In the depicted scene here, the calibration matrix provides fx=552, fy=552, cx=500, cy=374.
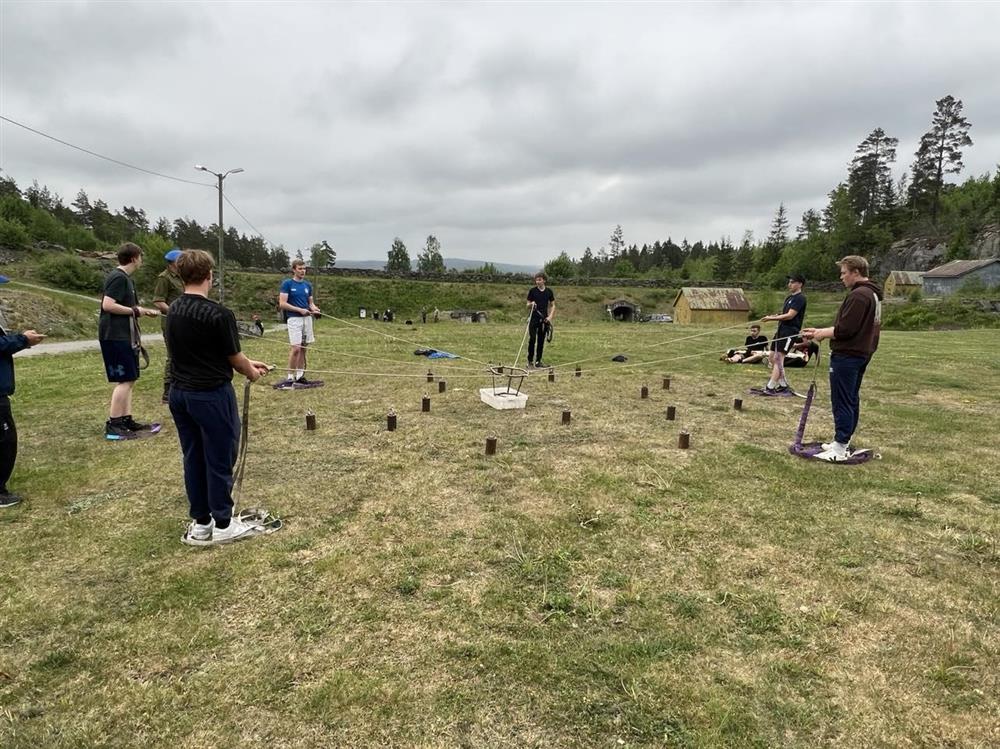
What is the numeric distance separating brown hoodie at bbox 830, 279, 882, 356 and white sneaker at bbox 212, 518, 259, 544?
602 centimetres

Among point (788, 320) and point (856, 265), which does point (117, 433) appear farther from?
point (788, 320)

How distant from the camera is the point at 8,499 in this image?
4.74 meters

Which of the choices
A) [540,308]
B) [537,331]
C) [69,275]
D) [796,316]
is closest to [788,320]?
[796,316]

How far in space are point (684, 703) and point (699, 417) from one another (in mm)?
6182

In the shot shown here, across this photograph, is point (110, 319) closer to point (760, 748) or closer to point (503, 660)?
point (503, 660)

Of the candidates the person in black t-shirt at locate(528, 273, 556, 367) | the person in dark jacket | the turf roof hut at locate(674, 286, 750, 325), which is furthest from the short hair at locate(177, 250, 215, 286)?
the turf roof hut at locate(674, 286, 750, 325)

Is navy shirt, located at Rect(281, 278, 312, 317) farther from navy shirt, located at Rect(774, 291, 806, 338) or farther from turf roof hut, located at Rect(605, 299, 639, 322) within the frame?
turf roof hut, located at Rect(605, 299, 639, 322)

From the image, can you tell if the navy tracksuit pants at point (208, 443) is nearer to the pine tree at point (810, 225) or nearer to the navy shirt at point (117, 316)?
the navy shirt at point (117, 316)

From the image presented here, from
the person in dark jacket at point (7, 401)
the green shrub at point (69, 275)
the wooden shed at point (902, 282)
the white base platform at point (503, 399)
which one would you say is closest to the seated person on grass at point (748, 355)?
the white base platform at point (503, 399)

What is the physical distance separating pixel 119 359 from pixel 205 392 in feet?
11.9

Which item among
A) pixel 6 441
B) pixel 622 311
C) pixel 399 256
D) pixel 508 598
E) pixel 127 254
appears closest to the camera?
pixel 508 598

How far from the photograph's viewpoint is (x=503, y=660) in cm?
296

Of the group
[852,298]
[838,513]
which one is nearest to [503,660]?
[838,513]

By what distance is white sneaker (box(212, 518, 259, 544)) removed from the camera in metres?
4.18
